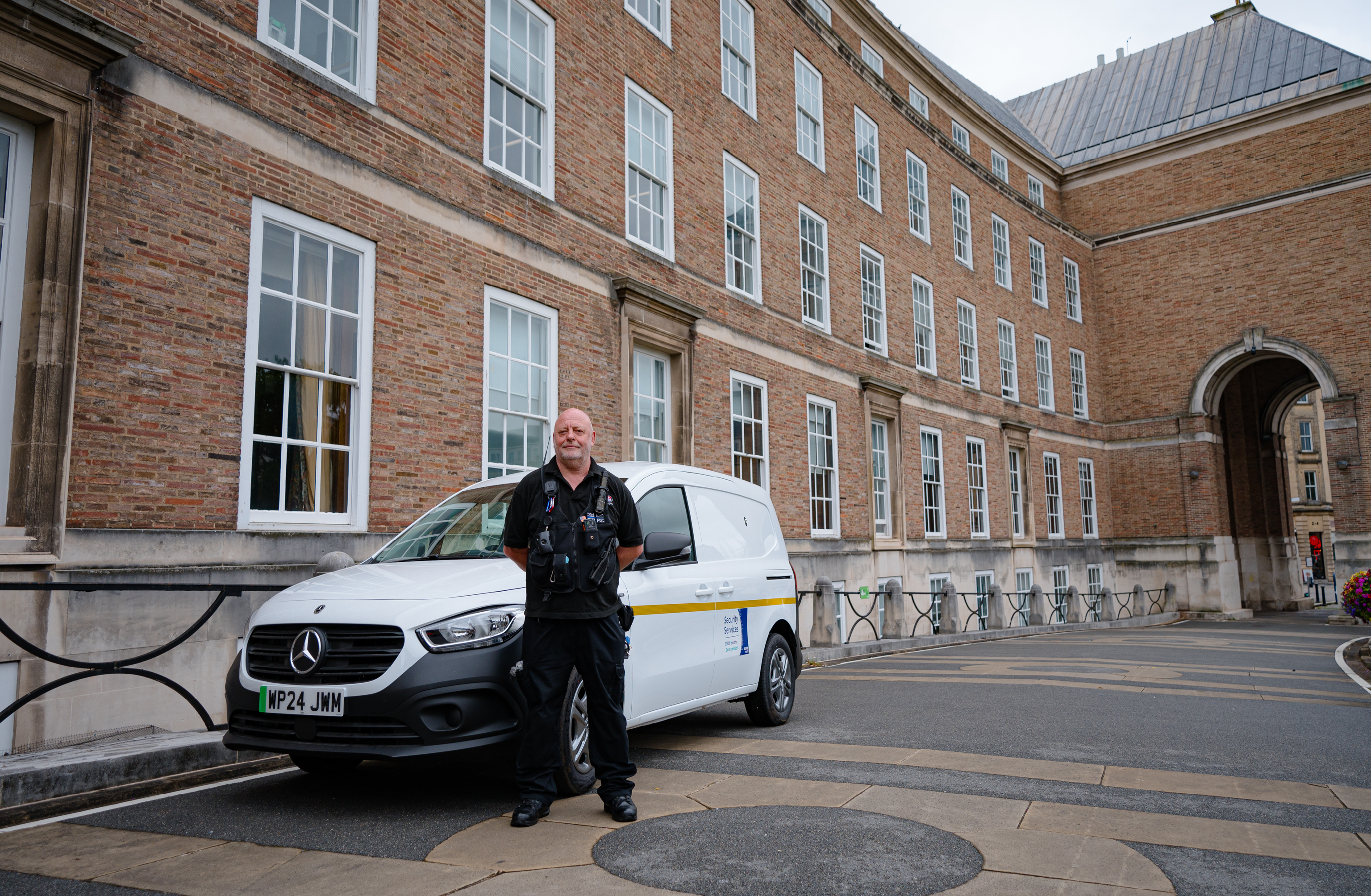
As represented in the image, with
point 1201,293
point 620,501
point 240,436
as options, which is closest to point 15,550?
point 240,436

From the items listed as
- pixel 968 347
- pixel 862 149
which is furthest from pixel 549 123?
pixel 968 347

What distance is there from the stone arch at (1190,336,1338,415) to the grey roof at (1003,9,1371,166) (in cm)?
755

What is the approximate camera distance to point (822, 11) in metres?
19.9

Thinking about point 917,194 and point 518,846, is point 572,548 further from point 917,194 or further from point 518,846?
point 917,194

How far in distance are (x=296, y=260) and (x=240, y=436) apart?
182 centimetres

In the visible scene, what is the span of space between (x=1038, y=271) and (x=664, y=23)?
18659mm

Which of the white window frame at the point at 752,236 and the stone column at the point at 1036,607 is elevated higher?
the white window frame at the point at 752,236

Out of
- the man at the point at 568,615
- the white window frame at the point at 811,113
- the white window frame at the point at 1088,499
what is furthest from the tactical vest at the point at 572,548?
the white window frame at the point at 1088,499

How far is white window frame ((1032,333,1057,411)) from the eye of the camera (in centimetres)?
2853

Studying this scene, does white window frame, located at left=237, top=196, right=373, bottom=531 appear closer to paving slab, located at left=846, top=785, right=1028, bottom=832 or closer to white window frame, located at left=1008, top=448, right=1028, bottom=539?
paving slab, located at left=846, top=785, right=1028, bottom=832

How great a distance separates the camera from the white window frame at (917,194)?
2258 cm

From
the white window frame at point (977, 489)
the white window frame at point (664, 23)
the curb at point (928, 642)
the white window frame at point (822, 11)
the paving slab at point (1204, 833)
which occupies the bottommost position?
the curb at point (928, 642)

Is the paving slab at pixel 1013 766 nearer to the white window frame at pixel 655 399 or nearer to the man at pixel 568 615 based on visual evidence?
the man at pixel 568 615

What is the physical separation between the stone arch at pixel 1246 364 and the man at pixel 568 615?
2936 cm
